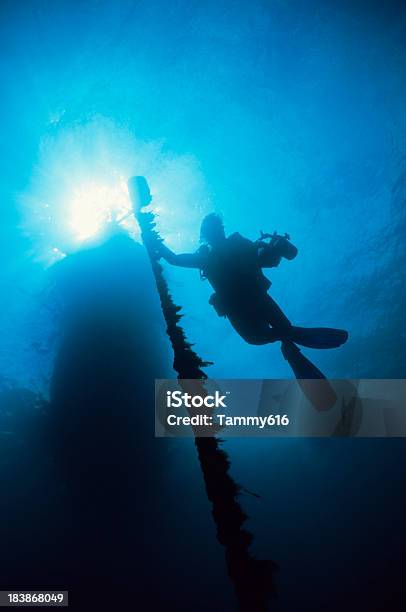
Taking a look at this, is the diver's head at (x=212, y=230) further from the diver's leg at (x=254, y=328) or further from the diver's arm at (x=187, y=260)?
the diver's leg at (x=254, y=328)

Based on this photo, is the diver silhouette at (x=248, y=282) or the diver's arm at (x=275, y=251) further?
the diver silhouette at (x=248, y=282)

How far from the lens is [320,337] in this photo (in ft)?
23.6

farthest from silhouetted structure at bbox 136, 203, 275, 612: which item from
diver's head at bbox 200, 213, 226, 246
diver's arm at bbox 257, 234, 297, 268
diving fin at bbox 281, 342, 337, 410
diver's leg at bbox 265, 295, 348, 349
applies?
diver's head at bbox 200, 213, 226, 246

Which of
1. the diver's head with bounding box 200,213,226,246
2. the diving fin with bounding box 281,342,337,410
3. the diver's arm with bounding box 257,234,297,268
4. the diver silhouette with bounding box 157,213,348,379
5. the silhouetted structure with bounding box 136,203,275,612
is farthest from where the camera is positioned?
the diver's head with bounding box 200,213,226,246

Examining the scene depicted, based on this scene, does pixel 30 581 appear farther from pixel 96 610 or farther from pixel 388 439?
pixel 388 439

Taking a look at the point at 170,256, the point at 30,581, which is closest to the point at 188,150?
the point at 170,256

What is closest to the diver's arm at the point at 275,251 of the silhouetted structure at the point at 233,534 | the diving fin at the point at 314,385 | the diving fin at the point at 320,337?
the diving fin at the point at 320,337

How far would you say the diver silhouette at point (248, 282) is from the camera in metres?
7.40

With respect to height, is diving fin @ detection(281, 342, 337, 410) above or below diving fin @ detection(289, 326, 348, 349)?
below

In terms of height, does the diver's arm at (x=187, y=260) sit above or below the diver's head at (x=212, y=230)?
below

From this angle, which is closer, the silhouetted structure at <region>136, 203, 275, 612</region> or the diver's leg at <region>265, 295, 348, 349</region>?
the silhouetted structure at <region>136, 203, 275, 612</region>

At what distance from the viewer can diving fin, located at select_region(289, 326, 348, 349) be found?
23.2 ft

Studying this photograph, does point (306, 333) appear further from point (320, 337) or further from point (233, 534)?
point (233, 534)

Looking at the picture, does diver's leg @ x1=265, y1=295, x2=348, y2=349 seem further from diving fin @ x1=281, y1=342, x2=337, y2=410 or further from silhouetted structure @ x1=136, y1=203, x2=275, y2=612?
silhouetted structure @ x1=136, y1=203, x2=275, y2=612
